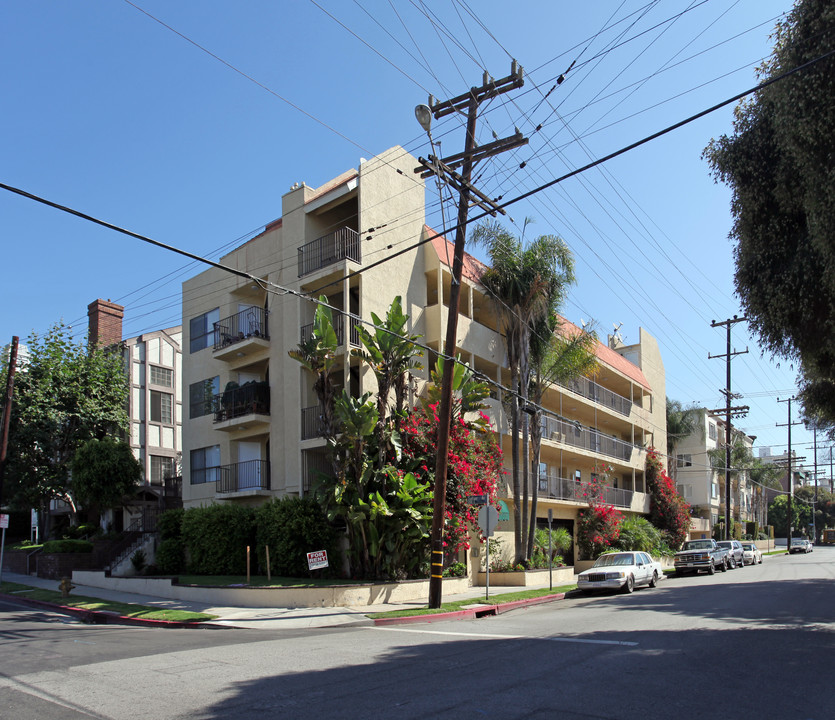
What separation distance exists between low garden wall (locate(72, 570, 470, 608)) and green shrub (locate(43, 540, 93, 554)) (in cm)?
824

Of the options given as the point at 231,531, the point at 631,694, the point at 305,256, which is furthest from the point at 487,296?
the point at 631,694

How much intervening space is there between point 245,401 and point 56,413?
1118 centimetres

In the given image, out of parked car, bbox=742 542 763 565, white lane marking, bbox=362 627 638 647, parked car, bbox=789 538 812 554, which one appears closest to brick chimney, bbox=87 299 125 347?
white lane marking, bbox=362 627 638 647

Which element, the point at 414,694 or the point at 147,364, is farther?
the point at 147,364

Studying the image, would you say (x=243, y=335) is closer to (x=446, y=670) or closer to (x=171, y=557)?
(x=171, y=557)

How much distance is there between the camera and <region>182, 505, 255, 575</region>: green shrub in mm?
23906

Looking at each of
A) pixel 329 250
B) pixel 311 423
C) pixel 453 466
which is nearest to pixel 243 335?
pixel 329 250

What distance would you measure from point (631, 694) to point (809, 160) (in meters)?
9.41

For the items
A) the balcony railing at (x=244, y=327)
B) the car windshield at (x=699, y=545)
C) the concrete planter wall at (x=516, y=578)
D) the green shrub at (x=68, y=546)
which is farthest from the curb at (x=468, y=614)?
the green shrub at (x=68, y=546)

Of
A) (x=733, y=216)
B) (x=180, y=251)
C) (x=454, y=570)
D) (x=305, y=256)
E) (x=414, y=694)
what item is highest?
(x=305, y=256)

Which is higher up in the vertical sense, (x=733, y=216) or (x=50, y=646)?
(x=733, y=216)

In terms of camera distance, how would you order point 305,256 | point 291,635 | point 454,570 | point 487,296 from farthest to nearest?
point 487,296 < point 305,256 < point 454,570 < point 291,635

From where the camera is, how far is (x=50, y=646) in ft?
42.4

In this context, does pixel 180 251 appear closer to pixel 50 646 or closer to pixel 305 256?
pixel 50 646
